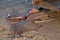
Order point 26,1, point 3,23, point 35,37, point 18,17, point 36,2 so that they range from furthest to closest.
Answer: point 26,1, point 36,2, point 18,17, point 3,23, point 35,37

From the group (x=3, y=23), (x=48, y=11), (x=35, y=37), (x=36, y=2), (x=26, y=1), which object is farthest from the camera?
(x=26, y=1)

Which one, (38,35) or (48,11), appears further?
(48,11)

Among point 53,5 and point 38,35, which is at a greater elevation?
point 53,5

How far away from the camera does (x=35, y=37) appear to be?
7.66ft

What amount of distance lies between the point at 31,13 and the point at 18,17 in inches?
11.8

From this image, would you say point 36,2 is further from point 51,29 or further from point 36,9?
point 51,29

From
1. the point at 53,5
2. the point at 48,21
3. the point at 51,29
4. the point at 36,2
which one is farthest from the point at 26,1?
the point at 51,29

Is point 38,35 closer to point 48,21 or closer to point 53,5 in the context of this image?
point 48,21

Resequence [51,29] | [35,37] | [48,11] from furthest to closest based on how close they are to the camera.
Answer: [48,11]
[51,29]
[35,37]

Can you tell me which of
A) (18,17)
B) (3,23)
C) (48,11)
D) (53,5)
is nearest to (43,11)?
(48,11)

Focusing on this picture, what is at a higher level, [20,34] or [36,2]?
[36,2]

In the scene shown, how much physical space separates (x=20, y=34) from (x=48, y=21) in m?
0.66

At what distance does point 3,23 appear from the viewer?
278 centimetres

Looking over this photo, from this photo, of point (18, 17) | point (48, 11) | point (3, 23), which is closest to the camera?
point (3, 23)
